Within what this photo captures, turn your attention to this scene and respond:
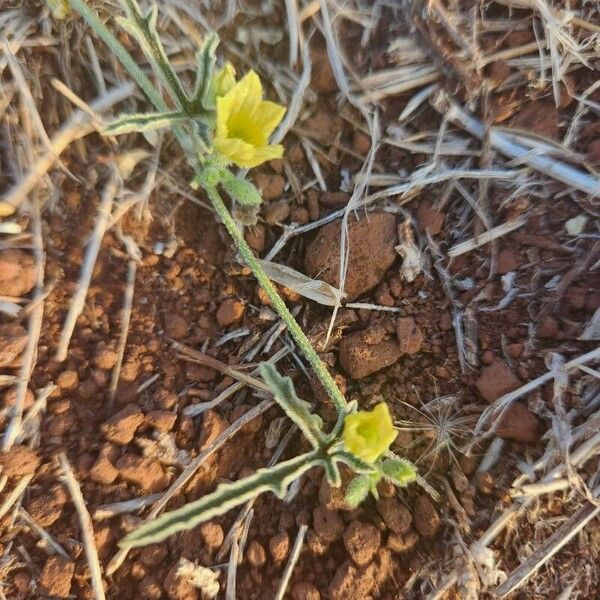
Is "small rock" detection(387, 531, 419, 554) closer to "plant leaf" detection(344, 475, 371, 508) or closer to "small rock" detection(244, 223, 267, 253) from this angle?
"plant leaf" detection(344, 475, 371, 508)

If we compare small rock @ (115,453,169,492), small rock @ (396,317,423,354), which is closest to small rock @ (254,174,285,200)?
small rock @ (396,317,423,354)

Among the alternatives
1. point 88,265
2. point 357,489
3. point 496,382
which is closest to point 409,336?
point 496,382

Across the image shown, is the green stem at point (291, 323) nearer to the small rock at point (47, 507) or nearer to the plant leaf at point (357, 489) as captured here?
the plant leaf at point (357, 489)

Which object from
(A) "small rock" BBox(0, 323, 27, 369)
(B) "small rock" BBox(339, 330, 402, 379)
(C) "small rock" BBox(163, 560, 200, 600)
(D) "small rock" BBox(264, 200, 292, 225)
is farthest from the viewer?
(D) "small rock" BBox(264, 200, 292, 225)

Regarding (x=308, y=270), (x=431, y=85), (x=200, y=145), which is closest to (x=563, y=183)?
(x=431, y=85)

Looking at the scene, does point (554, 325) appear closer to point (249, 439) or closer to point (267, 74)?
point (249, 439)

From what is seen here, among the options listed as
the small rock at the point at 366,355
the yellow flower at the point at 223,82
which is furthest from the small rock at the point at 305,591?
the yellow flower at the point at 223,82
